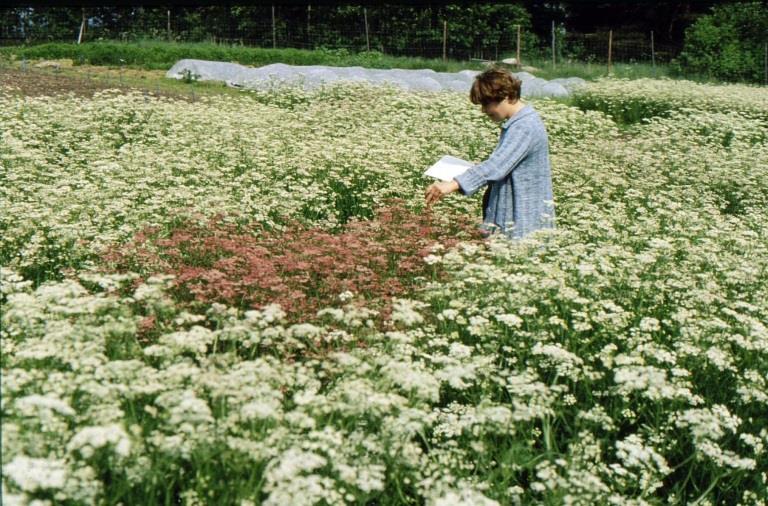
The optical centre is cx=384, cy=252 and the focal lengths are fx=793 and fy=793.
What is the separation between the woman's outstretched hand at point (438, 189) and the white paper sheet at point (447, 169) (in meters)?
0.12

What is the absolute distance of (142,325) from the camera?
4688 millimetres

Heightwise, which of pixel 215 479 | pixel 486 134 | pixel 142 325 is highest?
pixel 486 134

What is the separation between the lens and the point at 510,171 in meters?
6.69

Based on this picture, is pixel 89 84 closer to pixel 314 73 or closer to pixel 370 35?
pixel 314 73

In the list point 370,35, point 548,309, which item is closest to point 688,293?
point 548,309

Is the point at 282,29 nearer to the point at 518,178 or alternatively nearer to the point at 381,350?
the point at 518,178

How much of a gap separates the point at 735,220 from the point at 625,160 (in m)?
3.47

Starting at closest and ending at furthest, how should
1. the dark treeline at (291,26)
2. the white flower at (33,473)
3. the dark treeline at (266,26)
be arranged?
1. the white flower at (33,473)
2. the dark treeline at (291,26)
3. the dark treeline at (266,26)

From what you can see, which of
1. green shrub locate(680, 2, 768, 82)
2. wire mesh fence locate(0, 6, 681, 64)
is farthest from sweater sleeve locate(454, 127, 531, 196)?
green shrub locate(680, 2, 768, 82)

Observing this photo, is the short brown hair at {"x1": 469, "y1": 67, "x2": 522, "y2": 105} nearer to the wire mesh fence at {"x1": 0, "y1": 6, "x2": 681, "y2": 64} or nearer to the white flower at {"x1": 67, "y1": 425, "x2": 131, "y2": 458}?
the white flower at {"x1": 67, "y1": 425, "x2": 131, "y2": 458}

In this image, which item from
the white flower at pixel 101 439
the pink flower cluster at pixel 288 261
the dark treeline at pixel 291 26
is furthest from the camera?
the dark treeline at pixel 291 26

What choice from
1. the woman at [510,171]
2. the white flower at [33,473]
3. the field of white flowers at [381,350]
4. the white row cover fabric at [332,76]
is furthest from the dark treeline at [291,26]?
the white flower at [33,473]

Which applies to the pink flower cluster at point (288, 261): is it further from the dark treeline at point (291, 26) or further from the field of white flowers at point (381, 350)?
the dark treeline at point (291, 26)

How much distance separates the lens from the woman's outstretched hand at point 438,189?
20.3 ft
